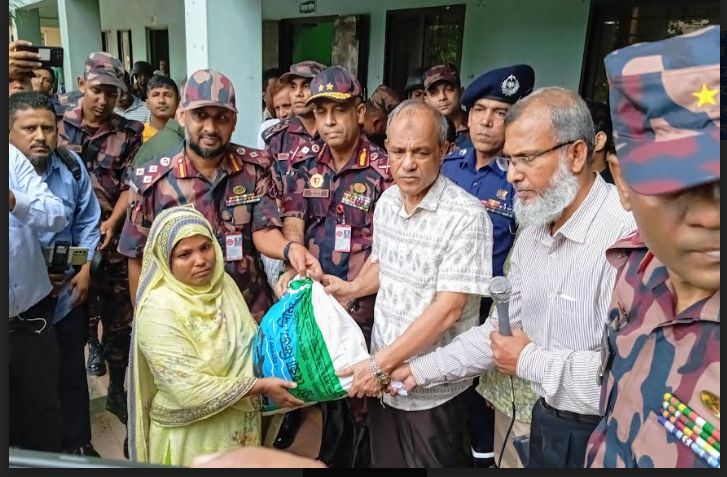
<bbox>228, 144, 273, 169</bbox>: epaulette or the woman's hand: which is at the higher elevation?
<bbox>228, 144, 273, 169</bbox>: epaulette

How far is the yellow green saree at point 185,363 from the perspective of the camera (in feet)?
6.21

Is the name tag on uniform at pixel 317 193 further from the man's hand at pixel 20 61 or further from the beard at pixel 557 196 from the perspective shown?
the man's hand at pixel 20 61

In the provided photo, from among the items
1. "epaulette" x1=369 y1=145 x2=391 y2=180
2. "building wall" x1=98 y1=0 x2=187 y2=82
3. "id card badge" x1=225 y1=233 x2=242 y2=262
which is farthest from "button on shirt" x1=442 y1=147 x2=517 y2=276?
"building wall" x1=98 y1=0 x2=187 y2=82

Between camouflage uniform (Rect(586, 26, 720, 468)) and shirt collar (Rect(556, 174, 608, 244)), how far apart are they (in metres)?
0.39

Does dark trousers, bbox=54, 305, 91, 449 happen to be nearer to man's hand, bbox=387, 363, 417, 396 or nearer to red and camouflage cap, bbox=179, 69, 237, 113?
red and camouflage cap, bbox=179, 69, 237, 113

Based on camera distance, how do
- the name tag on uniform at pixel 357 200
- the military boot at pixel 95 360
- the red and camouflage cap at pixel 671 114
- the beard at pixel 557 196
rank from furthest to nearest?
the military boot at pixel 95 360 → the name tag on uniform at pixel 357 200 → the beard at pixel 557 196 → the red and camouflage cap at pixel 671 114

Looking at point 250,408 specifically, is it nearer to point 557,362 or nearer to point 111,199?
point 557,362

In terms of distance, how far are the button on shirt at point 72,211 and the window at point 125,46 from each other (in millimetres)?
10463

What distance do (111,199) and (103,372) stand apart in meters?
1.30

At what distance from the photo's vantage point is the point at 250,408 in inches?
81.8

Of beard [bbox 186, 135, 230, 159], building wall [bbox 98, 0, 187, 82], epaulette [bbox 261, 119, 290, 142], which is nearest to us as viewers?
beard [bbox 186, 135, 230, 159]

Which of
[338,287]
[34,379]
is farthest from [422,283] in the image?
[34,379]

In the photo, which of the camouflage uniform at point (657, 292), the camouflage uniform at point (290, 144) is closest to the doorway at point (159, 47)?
the camouflage uniform at point (290, 144)

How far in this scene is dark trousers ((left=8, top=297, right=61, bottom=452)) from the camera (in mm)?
2412
